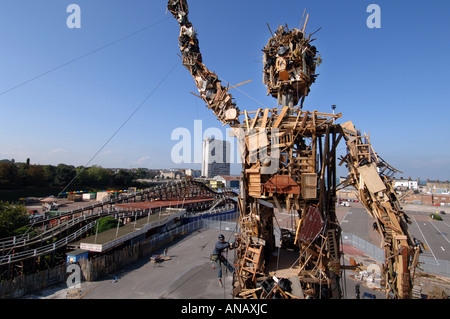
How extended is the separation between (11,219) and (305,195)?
31349 millimetres

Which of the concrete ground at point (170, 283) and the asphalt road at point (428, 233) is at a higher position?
the concrete ground at point (170, 283)

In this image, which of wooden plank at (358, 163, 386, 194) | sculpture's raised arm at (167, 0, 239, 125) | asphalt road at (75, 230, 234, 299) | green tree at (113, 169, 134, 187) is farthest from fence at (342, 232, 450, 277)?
green tree at (113, 169, 134, 187)

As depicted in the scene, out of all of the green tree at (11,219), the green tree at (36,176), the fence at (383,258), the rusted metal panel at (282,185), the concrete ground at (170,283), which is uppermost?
the rusted metal panel at (282,185)

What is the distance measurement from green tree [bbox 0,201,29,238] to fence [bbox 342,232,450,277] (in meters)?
39.2

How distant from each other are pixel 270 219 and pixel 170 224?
2665 centimetres

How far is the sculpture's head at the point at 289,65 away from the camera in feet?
32.7

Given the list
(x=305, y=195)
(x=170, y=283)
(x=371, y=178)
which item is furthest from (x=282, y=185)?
(x=170, y=283)

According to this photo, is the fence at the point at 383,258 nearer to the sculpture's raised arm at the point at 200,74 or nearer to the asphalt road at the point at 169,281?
the asphalt road at the point at 169,281

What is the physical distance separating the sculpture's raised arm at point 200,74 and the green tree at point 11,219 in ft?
86.5

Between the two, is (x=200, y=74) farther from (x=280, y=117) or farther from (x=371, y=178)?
(x=371, y=178)

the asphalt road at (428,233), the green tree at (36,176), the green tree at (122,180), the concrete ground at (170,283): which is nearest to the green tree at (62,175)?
the green tree at (36,176)

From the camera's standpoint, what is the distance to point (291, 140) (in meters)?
8.30
